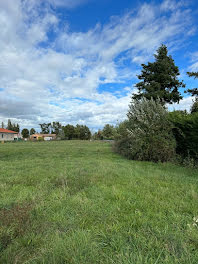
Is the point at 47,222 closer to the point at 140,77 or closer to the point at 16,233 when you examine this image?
the point at 16,233

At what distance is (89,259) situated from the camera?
163cm

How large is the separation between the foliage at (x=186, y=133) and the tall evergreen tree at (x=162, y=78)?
14.6 meters

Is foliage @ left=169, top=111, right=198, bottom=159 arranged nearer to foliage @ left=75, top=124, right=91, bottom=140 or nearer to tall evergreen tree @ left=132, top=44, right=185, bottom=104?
tall evergreen tree @ left=132, top=44, right=185, bottom=104

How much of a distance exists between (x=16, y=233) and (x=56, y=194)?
1.45 meters

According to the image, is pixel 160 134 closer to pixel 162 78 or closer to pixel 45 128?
pixel 162 78

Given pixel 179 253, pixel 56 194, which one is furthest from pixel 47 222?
pixel 179 253

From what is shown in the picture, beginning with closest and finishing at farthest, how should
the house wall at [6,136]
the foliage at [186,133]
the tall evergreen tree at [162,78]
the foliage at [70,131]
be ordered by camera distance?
the foliage at [186,133]
the tall evergreen tree at [162,78]
the house wall at [6,136]
the foliage at [70,131]

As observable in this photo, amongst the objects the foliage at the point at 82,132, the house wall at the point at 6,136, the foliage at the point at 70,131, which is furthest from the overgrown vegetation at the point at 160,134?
the foliage at the point at 70,131

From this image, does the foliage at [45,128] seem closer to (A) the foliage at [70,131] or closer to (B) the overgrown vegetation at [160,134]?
(A) the foliage at [70,131]

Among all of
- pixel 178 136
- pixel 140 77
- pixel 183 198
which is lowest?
pixel 183 198

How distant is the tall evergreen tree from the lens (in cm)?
2203

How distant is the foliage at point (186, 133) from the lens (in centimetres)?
719

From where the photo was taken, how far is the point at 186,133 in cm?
780

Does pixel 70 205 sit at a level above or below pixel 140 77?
below
